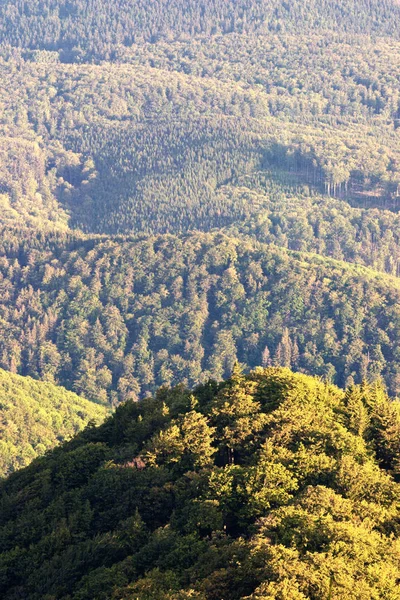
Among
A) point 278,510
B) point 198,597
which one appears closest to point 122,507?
point 278,510

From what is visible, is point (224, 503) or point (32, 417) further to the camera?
point (32, 417)

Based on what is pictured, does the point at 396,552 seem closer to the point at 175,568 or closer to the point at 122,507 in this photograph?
the point at 175,568

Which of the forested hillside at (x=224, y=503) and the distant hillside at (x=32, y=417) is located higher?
the forested hillside at (x=224, y=503)

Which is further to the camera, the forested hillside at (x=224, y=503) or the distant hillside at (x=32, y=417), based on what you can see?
the distant hillside at (x=32, y=417)

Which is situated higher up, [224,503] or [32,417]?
[224,503]
